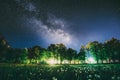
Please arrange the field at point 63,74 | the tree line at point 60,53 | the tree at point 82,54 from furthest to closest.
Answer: the tree at point 82,54 < the tree line at point 60,53 < the field at point 63,74

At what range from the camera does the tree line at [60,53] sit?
11525cm

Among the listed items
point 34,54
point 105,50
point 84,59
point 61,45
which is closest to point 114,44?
point 105,50

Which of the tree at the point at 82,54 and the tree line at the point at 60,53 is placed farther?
the tree at the point at 82,54

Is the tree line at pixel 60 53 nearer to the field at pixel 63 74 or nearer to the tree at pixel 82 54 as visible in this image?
the tree at pixel 82 54

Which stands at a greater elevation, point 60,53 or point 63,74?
point 60,53

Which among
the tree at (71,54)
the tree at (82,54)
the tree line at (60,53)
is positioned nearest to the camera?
the tree line at (60,53)

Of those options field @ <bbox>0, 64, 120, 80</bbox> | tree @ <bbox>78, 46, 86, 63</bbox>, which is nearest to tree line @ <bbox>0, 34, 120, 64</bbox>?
tree @ <bbox>78, 46, 86, 63</bbox>

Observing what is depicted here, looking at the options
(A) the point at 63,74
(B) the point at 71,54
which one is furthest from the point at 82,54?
(A) the point at 63,74

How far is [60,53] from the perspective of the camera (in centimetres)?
13688

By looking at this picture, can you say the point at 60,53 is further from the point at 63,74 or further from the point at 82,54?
the point at 63,74

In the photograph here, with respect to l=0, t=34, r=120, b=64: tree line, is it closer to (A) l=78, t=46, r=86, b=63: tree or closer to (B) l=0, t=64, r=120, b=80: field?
(A) l=78, t=46, r=86, b=63: tree

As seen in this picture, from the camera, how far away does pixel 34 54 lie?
13925 centimetres

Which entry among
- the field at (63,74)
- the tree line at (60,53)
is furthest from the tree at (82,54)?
the field at (63,74)

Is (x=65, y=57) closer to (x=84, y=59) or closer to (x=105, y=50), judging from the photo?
(x=84, y=59)
